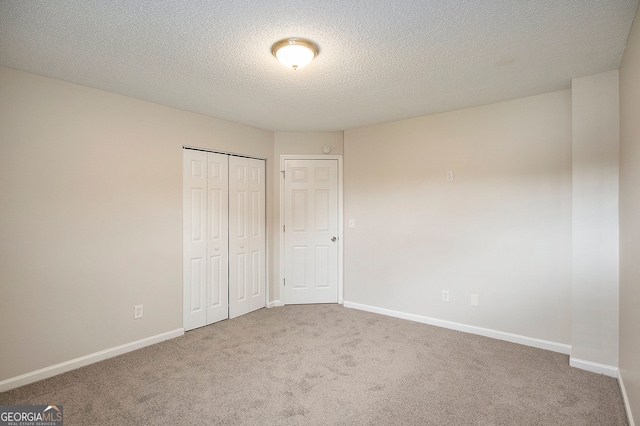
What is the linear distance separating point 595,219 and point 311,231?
3088 millimetres

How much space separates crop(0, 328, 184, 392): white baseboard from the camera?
2.43m

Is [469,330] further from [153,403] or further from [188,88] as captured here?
[188,88]

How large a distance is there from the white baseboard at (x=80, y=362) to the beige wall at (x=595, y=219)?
12.5ft

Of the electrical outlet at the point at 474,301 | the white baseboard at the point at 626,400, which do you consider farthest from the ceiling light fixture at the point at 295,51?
the white baseboard at the point at 626,400

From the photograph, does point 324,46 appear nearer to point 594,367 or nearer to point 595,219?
point 595,219

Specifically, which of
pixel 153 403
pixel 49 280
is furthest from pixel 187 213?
pixel 153 403

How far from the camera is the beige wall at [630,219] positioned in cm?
190

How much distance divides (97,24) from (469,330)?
4087 mm

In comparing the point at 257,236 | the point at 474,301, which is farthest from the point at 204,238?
the point at 474,301

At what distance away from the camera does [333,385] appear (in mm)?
2451

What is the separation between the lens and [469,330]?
3.50 m

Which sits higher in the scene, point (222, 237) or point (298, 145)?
point (298, 145)

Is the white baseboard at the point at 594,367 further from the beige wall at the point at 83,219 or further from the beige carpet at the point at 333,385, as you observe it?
the beige wall at the point at 83,219

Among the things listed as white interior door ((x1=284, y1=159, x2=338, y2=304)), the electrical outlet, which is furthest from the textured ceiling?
the electrical outlet
